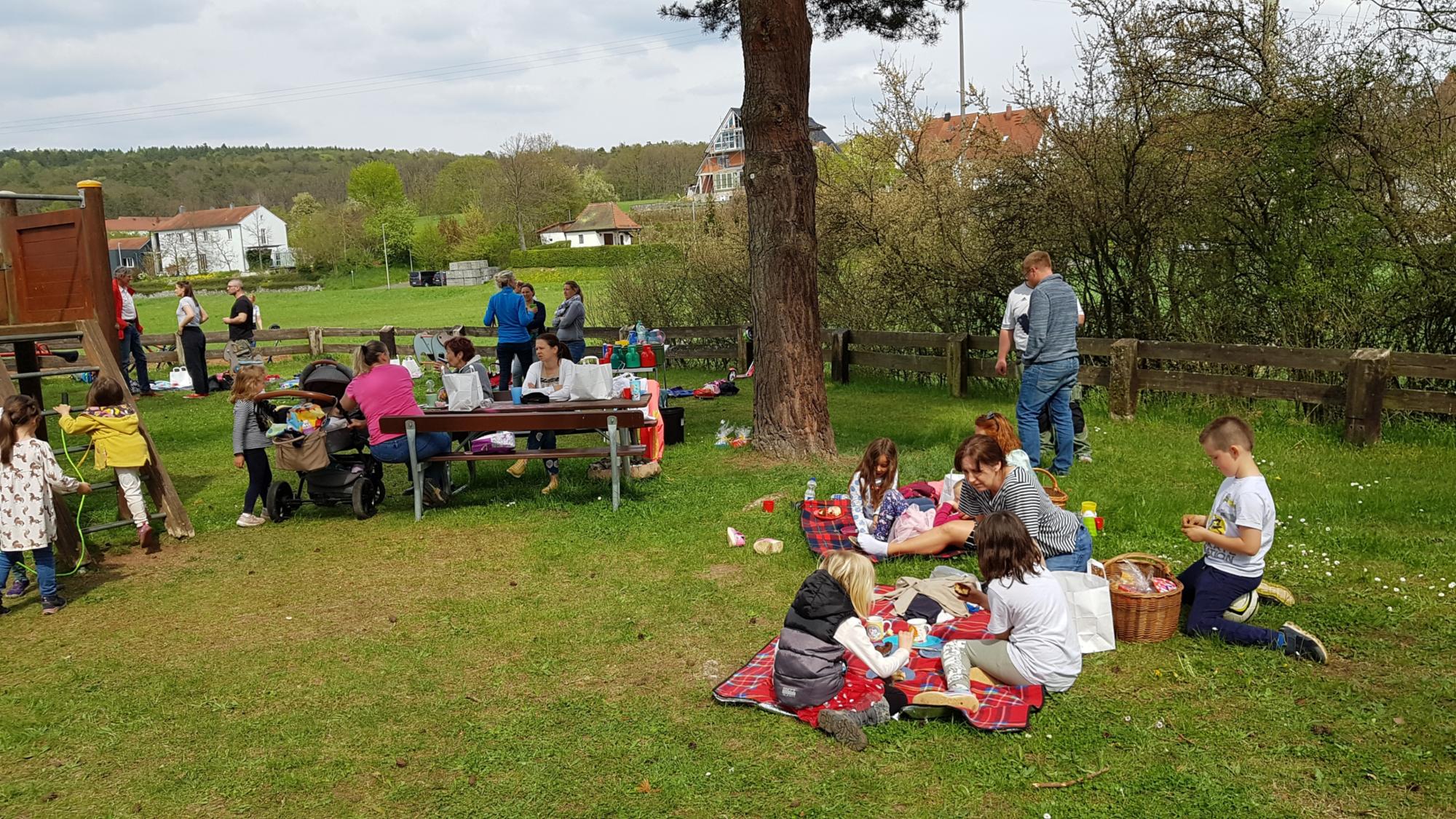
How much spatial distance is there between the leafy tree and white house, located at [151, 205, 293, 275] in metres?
82.4

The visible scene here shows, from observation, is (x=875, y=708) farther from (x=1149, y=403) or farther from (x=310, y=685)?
(x=1149, y=403)

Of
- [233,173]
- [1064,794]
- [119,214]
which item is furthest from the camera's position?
[233,173]

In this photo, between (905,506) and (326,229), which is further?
(326,229)

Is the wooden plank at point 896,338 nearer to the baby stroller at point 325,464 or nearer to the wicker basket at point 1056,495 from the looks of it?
the wicker basket at point 1056,495

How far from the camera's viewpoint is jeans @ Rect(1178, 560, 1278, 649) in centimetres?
485

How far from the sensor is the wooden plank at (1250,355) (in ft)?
30.1

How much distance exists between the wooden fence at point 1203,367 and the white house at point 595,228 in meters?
62.1

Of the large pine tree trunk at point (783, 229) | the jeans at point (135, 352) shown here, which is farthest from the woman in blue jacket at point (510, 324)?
the jeans at point (135, 352)

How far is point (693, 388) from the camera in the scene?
14.9 m

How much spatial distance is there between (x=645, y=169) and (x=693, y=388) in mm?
77209

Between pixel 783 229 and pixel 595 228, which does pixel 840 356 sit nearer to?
pixel 783 229

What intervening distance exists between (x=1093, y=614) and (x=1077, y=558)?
0.73m

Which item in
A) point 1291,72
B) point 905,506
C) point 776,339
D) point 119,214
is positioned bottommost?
point 905,506

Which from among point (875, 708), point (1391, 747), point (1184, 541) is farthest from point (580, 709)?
point (1184, 541)
